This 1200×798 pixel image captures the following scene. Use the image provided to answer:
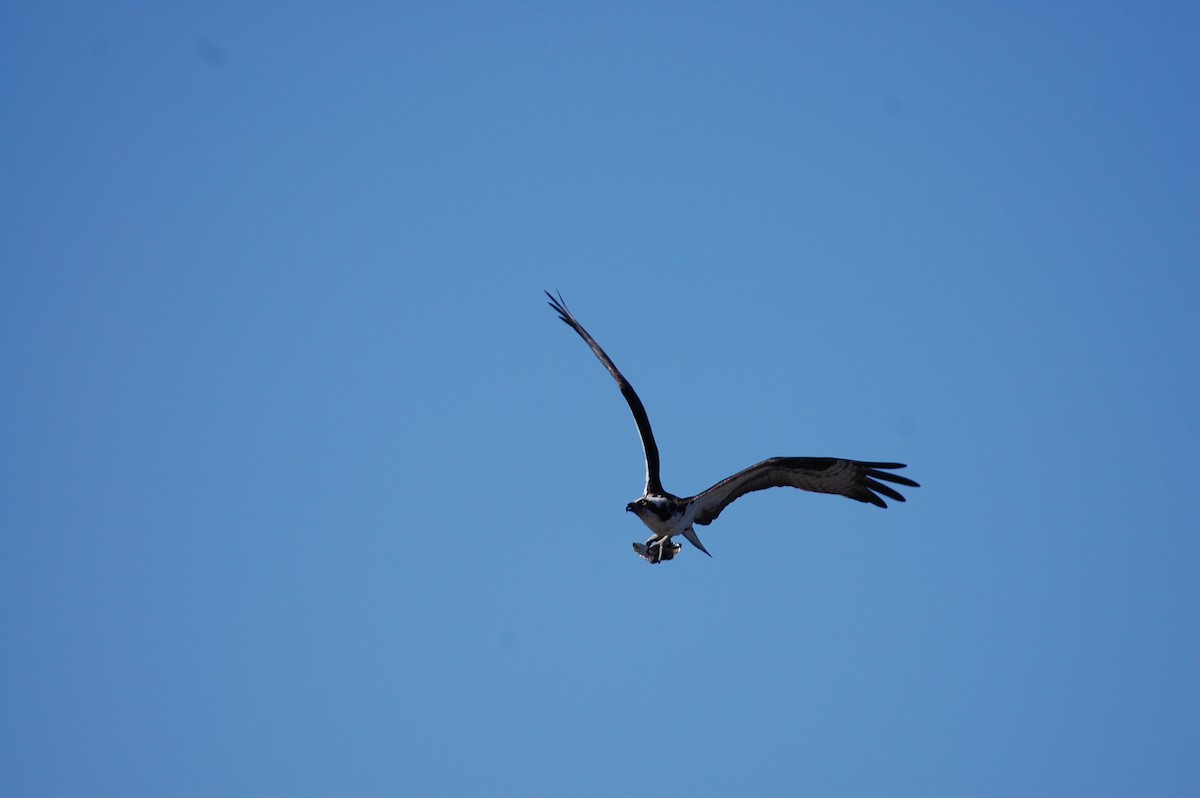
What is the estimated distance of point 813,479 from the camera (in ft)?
A: 80.7

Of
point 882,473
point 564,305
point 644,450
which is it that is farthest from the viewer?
point 564,305

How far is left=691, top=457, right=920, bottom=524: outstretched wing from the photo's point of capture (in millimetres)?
24109

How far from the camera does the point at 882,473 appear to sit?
78.8 ft

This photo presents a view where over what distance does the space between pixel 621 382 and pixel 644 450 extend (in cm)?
157

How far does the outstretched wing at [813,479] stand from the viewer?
949 inches

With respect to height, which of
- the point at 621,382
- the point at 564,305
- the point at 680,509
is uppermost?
the point at 564,305

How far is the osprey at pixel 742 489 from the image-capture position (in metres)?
24.2

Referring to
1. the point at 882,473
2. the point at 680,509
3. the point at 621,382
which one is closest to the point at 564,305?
the point at 621,382

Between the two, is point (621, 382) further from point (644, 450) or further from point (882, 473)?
point (882, 473)

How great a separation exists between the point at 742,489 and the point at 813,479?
46.0 inches

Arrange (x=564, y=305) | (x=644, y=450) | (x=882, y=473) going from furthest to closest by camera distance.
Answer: (x=564, y=305), (x=644, y=450), (x=882, y=473)

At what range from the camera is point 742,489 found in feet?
82.1

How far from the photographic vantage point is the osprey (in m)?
24.2

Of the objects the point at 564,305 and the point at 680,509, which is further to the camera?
the point at 564,305
